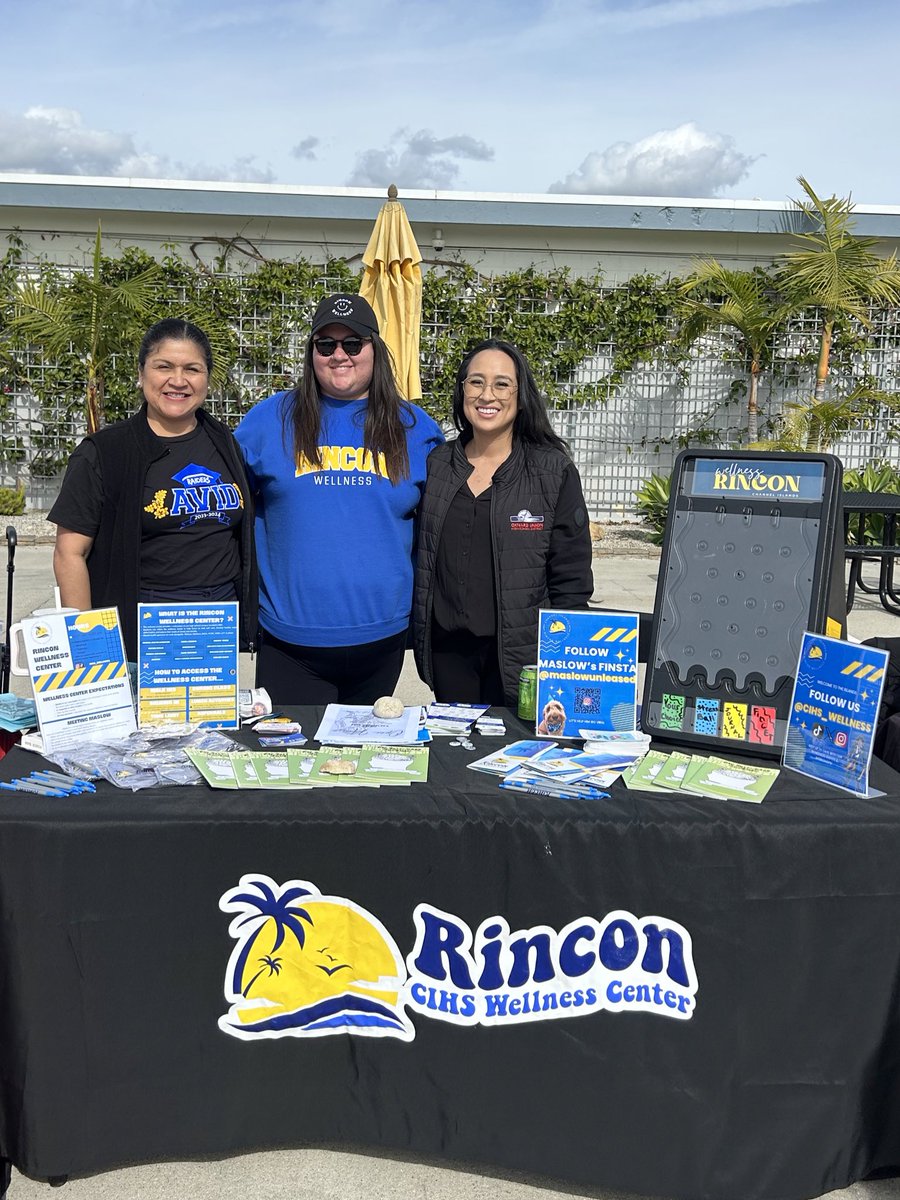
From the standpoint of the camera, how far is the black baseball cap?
2.59 metres

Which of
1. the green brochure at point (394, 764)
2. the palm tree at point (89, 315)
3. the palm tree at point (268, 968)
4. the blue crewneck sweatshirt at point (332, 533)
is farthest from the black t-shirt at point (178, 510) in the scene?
the palm tree at point (89, 315)

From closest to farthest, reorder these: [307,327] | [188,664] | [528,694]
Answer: [188,664]
[528,694]
[307,327]

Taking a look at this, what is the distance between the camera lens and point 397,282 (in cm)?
677

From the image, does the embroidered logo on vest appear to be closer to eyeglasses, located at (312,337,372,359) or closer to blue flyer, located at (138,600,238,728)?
eyeglasses, located at (312,337,372,359)

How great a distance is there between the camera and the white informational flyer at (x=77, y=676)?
2000 mm

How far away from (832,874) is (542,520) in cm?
118

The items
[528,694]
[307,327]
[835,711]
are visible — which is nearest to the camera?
[835,711]

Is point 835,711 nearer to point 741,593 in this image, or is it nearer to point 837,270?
point 741,593

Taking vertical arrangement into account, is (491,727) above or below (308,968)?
above

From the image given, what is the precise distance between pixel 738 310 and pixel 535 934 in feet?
26.7

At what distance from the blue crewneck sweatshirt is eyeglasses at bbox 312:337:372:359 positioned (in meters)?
0.14

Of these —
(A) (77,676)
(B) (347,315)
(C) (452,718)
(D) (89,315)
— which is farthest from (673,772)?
(D) (89,315)

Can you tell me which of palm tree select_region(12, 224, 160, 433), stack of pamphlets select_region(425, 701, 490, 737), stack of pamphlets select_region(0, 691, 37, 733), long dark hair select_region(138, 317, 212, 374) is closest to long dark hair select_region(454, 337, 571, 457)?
long dark hair select_region(138, 317, 212, 374)

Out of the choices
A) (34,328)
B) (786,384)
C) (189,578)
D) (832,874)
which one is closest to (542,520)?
(189,578)
